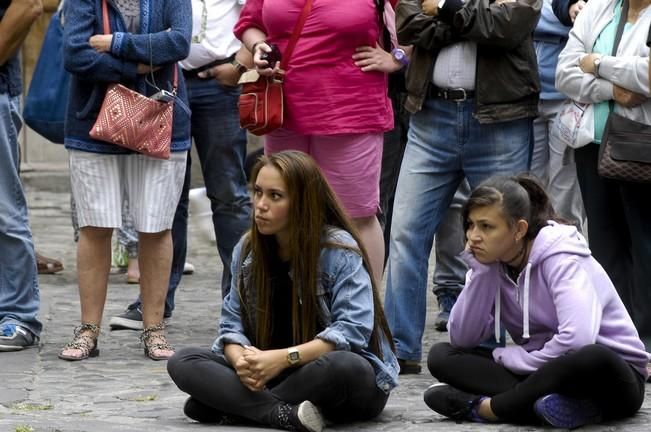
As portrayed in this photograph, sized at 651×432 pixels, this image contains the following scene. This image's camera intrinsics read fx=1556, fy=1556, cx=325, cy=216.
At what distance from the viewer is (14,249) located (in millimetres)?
6660

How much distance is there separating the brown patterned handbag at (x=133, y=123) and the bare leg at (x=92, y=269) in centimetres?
41

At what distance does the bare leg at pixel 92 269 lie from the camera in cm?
639

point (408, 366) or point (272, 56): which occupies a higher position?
point (272, 56)

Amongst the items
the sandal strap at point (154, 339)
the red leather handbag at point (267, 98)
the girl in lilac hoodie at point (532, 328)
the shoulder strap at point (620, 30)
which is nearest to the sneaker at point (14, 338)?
the sandal strap at point (154, 339)

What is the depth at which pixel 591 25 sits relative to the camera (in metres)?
6.04

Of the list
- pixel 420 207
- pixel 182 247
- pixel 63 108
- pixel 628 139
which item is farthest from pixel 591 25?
pixel 63 108

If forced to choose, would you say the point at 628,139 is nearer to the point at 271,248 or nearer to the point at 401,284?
the point at 401,284

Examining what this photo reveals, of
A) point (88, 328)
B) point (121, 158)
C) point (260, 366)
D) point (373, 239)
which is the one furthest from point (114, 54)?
point (260, 366)

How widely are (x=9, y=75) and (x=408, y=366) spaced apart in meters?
2.10

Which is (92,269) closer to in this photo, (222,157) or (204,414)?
(222,157)

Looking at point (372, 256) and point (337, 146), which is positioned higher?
point (337, 146)

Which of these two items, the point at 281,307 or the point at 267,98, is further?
the point at 267,98

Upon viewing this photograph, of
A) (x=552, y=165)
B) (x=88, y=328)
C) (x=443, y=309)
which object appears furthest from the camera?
(x=443, y=309)

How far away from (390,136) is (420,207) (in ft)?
4.01
